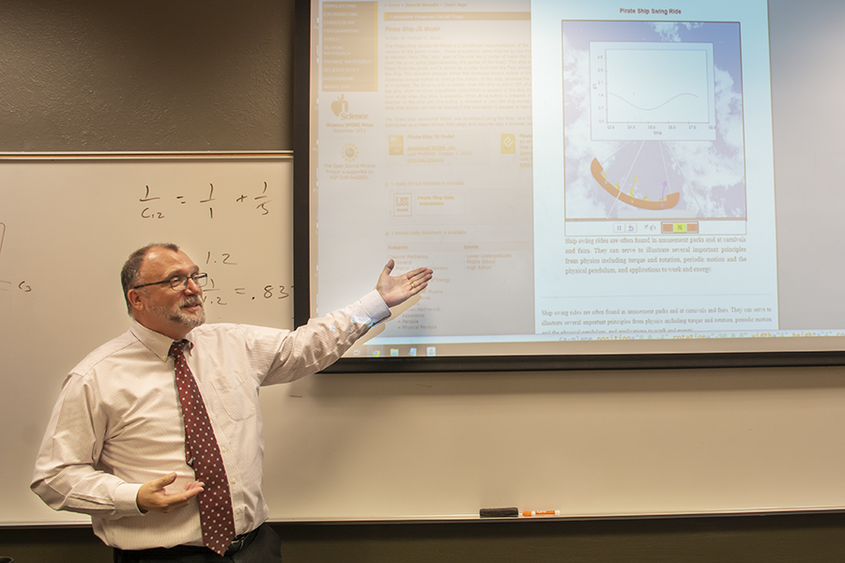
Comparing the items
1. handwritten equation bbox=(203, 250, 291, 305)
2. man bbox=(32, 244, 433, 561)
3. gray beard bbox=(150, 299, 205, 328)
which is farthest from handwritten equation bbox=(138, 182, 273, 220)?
gray beard bbox=(150, 299, 205, 328)

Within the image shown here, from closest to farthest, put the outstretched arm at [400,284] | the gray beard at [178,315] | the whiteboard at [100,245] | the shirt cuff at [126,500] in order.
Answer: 1. the shirt cuff at [126,500]
2. the gray beard at [178,315]
3. the outstretched arm at [400,284]
4. the whiteboard at [100,245]

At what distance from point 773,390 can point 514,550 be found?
3.78ft

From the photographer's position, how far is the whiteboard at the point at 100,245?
5.51 feet

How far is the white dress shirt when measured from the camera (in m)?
1.15

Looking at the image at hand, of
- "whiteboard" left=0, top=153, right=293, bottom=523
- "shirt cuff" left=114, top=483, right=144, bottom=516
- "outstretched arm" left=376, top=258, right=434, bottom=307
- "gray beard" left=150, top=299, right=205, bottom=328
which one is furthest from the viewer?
"whiteboard" left=0, top=153, right=293, bottom=523

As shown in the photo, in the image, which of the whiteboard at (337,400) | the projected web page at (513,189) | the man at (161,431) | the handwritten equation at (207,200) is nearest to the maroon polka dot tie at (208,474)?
the man at (161,431)

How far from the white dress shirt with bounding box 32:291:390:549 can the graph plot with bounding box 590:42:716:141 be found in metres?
1.54

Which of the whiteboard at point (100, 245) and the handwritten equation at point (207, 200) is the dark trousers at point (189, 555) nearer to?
the whiteboard at point (100, 245)

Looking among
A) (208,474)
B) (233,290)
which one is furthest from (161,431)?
(233,290)

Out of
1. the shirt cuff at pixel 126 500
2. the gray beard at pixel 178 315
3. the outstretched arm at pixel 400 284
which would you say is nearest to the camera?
the shirt cuff at pixel 126 500

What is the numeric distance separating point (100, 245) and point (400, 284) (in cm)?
113

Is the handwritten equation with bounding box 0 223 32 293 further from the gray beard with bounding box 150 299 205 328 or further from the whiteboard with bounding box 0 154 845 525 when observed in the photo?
the gray beard with bounding box 150 299 205 328

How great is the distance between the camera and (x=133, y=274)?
1.30 m

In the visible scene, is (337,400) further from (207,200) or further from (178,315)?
(207,200)
